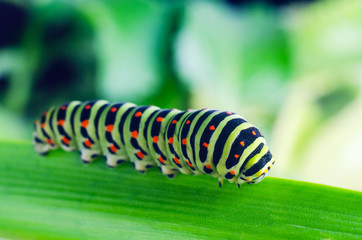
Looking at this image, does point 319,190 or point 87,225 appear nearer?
point 319,190

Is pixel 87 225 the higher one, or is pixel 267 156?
pixel 267 156

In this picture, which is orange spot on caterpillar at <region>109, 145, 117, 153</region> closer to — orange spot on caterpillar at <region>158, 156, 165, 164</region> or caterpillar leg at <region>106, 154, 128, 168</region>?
caterpillar leg at <region>106, 154, 128, 168</region>

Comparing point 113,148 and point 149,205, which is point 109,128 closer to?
point 113,148

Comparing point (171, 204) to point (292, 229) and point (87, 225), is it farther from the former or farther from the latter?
point (292, 229)

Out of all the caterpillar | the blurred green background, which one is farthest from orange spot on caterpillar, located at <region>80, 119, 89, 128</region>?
the blurred green background

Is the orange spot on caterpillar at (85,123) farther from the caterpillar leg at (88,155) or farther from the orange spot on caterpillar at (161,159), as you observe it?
the orange spot on caterpillar at (161,159)

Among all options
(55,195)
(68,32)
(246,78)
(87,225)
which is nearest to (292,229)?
(87,225)
